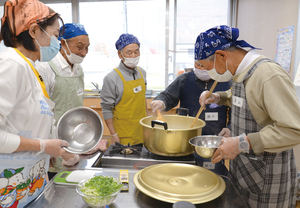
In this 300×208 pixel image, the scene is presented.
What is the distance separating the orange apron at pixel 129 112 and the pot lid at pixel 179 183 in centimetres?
112

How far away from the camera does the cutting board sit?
1.04 metres

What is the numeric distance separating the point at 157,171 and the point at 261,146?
0.48 meters

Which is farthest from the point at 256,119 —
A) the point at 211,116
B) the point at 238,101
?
the point at 211,116

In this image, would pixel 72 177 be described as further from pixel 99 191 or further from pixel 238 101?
pixel 238 101

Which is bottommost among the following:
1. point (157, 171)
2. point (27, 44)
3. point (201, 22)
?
point (157, 171)

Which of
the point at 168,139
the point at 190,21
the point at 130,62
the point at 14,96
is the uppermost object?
the point at 190,21

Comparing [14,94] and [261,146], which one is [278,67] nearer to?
[261,146]

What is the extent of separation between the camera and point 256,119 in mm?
1069

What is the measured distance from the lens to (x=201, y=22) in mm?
4082

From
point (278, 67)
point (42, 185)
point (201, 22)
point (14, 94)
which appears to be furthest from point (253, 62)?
point (201, 22)

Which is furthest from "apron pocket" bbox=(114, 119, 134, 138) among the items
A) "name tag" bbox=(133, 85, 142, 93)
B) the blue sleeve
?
the blue sleeve

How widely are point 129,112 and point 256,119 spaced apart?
1.32m

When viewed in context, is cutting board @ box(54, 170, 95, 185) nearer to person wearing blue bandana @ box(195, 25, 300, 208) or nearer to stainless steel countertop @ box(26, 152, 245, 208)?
stainless steel countertop @ box(26, 152, 245, 208)

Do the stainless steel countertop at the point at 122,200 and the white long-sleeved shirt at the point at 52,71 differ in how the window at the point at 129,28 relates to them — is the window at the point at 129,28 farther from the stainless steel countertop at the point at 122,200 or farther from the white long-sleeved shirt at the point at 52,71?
the stainless steel countertop at the point at 122,200
